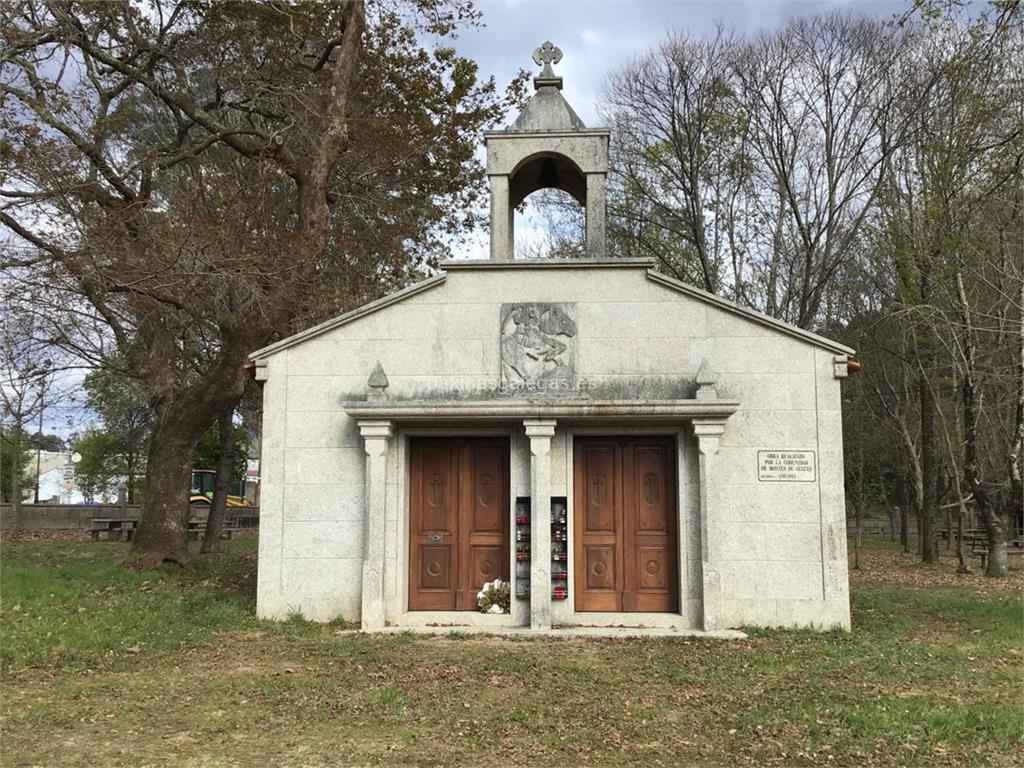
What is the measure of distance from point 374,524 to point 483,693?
11.5 feet

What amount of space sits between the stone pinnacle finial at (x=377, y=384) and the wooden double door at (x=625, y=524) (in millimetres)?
2589

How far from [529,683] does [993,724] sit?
3784 mm

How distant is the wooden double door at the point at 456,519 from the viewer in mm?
10984

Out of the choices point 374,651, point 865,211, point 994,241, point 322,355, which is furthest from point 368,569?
point 865,211

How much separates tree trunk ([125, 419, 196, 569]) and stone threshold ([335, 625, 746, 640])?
625cm

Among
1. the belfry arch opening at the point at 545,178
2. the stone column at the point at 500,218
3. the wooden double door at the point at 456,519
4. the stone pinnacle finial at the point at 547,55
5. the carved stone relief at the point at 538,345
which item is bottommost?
the wooden double door at the point at 456,519

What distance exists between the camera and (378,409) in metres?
10.3

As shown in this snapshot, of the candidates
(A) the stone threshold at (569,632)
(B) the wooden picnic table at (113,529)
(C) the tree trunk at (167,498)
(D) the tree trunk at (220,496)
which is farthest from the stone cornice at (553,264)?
(B) the wooden picnic table at (113,529)

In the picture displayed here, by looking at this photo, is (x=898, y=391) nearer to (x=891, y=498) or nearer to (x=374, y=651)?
(x=891, y=498)

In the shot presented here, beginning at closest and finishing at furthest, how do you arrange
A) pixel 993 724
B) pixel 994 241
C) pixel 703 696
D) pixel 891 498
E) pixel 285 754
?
pixel 285 754 → pixel 993 724 → pixel 703 696 → pixel 994 241 → pixel 891 498

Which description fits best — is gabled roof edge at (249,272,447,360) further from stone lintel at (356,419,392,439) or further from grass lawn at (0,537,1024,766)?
grass lawn at (0,537,1024,766)

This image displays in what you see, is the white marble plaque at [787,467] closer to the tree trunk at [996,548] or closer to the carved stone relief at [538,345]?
the carved stone relief at [538,345]

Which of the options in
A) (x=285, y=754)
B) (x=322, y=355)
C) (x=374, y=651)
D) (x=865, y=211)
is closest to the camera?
(x=285, y=754)

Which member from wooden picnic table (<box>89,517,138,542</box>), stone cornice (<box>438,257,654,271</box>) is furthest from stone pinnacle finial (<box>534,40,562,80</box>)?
wooden picnic table (<box>89,517,138,542</box>)
